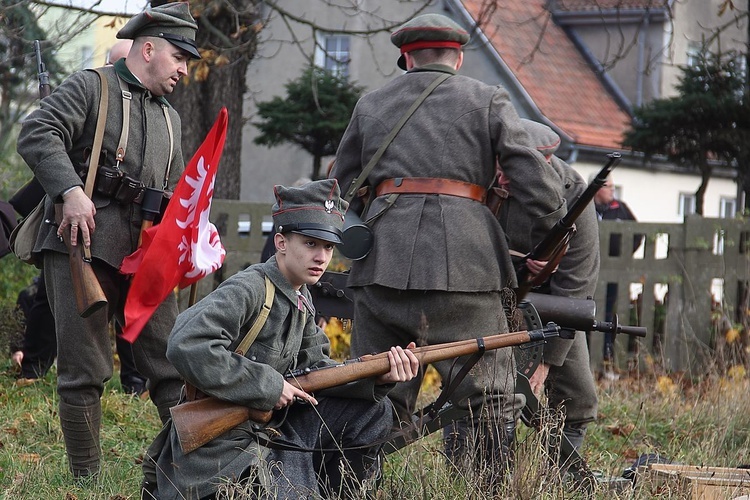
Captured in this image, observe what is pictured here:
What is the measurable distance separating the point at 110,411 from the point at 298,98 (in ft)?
40.1

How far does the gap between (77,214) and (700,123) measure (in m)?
14.7

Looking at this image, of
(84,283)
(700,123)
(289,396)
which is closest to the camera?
(289,396)

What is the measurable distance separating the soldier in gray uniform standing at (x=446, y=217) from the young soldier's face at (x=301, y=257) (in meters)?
0.65

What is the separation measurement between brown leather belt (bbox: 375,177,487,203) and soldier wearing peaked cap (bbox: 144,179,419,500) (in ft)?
1.88

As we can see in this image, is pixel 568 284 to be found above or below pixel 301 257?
below

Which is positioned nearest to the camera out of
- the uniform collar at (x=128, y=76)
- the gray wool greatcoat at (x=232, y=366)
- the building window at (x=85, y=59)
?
the gray wool greatcoat at (x=232, y=366)

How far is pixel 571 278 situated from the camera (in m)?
5.52

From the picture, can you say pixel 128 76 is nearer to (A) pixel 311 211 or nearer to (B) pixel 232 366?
(A) pixel 311 211

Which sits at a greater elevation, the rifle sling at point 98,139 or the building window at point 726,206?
the rifle sling at point 98,139

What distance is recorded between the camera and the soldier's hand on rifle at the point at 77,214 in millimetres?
4785

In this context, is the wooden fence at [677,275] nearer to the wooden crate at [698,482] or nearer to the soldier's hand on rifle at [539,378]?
the soldier's hand on rifle at [539,378]

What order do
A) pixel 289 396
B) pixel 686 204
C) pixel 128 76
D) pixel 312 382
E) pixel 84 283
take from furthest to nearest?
pixel 686 204 < pixel 128 76 < pixel 84 283 < pixel 312 382 < pixel 289 396

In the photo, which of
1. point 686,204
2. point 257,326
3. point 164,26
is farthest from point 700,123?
point 257,326

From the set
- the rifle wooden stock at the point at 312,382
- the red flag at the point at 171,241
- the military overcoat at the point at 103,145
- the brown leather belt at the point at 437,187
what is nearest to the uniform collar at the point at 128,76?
the military overcoat at the point at 103,145
